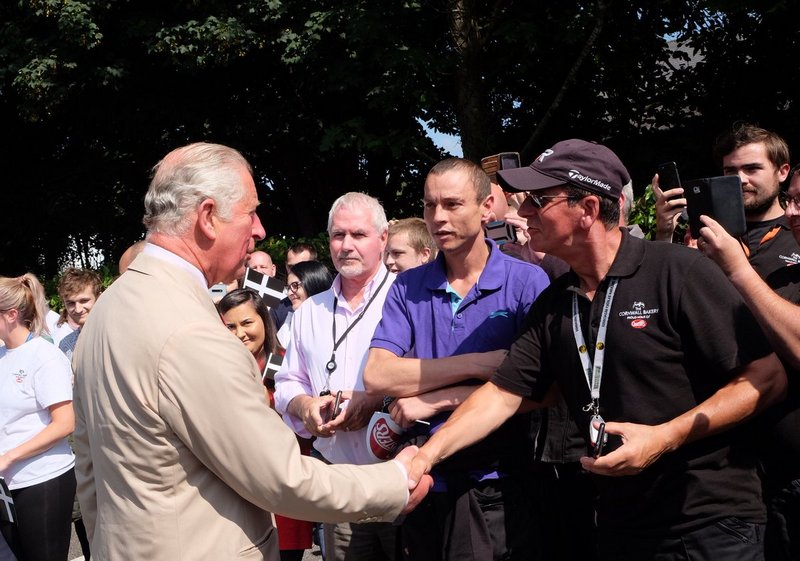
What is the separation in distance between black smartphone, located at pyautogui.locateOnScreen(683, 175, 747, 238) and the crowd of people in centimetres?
6

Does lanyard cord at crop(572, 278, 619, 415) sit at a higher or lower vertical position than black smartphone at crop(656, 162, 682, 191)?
lower

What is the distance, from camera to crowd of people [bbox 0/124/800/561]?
2.52 metres

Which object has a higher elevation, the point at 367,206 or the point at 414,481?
the point at 367,206

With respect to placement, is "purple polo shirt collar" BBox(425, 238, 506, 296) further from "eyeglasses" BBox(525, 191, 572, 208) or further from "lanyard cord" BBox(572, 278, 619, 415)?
"lanyard cord" BBox(572, 278, 619, 415)

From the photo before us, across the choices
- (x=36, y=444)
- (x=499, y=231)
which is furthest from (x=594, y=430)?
(x=36, y=444)

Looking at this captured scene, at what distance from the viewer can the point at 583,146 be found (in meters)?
3.08

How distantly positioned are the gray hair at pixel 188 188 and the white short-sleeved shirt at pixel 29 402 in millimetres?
3044

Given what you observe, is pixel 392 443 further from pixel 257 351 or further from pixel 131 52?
pixel 131 52

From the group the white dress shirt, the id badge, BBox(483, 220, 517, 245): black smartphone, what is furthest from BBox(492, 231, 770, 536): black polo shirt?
the white dress shirt

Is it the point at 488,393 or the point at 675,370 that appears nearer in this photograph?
the point at 675,370

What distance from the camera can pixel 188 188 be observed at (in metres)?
2.68

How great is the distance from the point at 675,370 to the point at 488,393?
0.77 metres

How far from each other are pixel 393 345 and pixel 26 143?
20642 millimetres

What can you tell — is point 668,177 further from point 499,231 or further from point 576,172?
point 499,231
